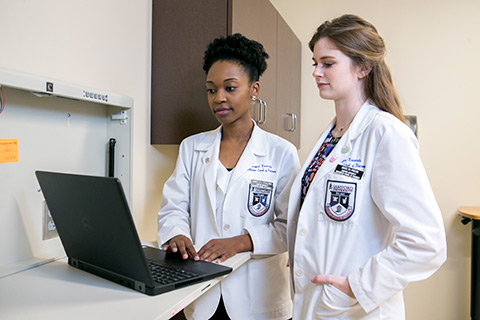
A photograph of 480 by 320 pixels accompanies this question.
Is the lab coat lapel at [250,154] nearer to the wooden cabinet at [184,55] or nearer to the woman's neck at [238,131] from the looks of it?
the woman's neck at [238,131]

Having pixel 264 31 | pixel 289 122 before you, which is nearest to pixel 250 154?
pixel 264 31

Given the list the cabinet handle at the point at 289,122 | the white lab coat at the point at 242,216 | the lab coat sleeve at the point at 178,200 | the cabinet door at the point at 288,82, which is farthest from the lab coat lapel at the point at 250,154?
the cabinet handle at the point at 289,122

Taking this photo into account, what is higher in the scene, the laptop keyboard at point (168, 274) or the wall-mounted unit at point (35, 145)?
the wall-mounted unit at point (35, 145)

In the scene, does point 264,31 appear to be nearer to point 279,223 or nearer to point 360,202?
point 279,223

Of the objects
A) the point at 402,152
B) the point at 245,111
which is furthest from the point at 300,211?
the point at 245,111

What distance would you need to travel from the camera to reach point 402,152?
102 cm

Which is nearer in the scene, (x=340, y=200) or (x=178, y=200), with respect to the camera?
(x=340, y=200)

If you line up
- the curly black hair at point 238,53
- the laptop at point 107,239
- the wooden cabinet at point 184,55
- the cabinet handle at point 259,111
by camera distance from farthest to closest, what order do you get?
1. the cabinet handle at point 259,111
2. the wooden cabinet at point 184,55
3. the curly black hair at point 238,53
4. the laptop at point 107,239

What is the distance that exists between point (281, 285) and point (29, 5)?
4.09ft

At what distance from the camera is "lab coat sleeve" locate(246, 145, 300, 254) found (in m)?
1.33

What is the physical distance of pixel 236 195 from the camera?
141 cm

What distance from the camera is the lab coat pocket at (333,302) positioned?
107 cm

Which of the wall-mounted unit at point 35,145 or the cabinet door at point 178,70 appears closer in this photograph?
the wall-mounted unit at point 35,145

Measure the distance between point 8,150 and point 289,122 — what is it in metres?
1.91
